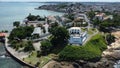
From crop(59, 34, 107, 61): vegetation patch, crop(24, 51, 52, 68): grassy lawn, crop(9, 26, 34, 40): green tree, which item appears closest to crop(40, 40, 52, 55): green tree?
crop(24, 51, 52, 68): grassy lawn

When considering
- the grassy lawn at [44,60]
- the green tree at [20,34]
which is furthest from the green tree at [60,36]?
the green tree at [20,34]

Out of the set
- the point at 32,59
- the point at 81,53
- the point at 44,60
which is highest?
the point at 81,53

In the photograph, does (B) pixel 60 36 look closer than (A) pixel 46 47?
No

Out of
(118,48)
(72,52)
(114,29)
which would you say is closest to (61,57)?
(72,52)

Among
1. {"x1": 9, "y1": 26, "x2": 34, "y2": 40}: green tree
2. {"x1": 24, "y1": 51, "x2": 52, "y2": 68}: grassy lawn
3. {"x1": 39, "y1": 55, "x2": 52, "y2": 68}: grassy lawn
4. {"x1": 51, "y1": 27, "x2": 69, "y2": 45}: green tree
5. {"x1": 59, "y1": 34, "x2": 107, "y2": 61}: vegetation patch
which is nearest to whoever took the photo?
{"x1": 39, "y1": 55, "x2": 52, "y2": 68}: grassy lawn

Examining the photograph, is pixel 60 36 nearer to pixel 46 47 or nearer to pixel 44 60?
pixel 46 47

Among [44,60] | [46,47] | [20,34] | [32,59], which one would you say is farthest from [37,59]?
[20,34]

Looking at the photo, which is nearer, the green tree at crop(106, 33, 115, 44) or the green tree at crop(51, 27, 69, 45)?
the green tree at crop(51, 27, 69, 45)

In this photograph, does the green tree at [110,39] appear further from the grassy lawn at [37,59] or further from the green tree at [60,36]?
the grassy lawn at [37,59]

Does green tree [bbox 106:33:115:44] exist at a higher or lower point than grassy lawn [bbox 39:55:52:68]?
lower

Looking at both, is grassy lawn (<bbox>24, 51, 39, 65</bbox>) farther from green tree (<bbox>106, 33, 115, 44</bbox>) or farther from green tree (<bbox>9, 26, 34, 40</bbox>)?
green tree (<bbox>106, 33, 115, 44</bbox>)

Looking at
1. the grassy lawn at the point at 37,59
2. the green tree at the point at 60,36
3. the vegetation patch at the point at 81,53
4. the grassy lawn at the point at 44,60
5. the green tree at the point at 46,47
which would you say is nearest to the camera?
the grassy lawn at the point at 44,60

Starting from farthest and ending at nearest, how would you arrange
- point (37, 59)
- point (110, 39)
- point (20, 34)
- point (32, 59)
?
point (110, 39), point (20, 34), point (32, 59), point (37, 59)
